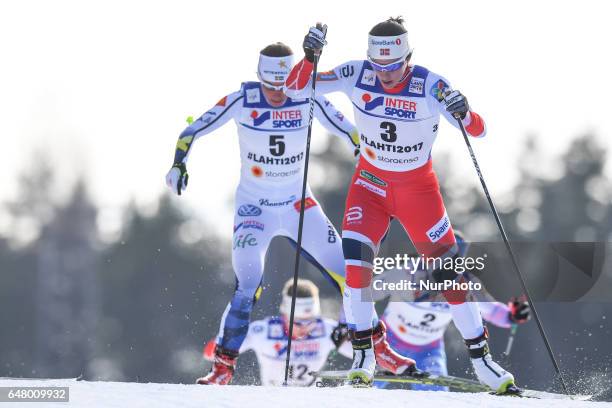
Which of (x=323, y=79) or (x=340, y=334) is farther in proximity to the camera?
(x=340, y=334)

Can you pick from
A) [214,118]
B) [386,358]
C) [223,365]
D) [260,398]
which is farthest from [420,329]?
[260,398]

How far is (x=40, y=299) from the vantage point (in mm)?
57062

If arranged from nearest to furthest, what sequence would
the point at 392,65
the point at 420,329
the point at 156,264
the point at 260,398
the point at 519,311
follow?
the point at 260,398
the point at 392,65
the point at 519,311
the point at 420,329
the point at 156,264

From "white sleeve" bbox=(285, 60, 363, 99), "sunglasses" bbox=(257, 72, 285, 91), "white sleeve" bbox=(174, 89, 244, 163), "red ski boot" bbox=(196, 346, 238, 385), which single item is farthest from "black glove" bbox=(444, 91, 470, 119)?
"red ski boot" bbox=(196, 346, 238, 385)

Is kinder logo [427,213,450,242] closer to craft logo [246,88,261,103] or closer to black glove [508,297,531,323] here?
craft logo [246,88,261,103]

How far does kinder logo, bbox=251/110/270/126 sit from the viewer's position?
11133 mm

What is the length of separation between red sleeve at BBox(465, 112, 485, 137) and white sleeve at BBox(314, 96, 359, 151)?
55.9 inches

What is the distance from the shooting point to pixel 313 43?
33.4 feet

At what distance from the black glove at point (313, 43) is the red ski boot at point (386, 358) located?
2.36 m

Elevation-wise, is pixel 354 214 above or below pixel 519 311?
above

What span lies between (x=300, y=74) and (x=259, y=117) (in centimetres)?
95

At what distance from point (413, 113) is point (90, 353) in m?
41.4

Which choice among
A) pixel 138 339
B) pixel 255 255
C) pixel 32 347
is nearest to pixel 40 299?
pixel 32 347

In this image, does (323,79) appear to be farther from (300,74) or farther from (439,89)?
(439,89)
